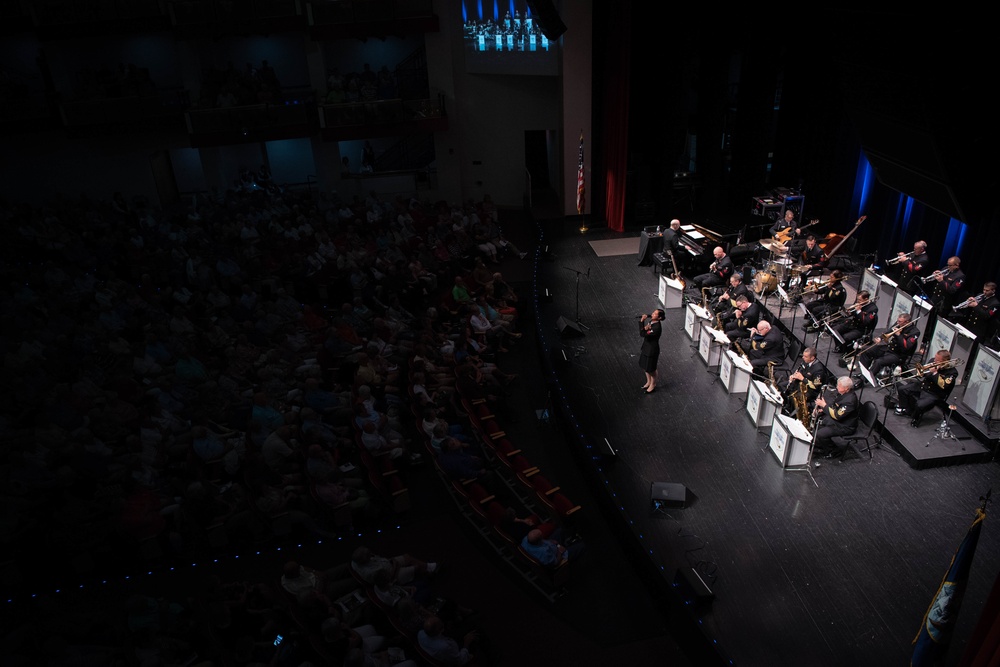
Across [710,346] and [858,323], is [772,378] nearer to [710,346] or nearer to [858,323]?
[710,346]

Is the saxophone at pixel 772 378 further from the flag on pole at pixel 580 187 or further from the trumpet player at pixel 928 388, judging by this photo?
the flag on pole at pixel 580 187

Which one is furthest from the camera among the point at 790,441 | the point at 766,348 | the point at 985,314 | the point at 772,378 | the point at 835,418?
the point at 766,348

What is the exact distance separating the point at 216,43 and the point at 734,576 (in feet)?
57.8

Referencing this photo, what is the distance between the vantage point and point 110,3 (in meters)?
16.0

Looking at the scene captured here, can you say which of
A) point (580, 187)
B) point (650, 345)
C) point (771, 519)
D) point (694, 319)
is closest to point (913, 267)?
point (694, 319)

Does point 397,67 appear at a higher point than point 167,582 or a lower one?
higher

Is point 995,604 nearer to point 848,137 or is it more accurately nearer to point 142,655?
point 142,655

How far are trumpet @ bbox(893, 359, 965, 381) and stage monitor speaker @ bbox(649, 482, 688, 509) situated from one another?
11.5 ft

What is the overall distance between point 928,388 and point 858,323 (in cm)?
180

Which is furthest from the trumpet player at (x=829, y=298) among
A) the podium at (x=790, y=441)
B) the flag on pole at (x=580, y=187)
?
the flag on pole at (x=580, y=187)

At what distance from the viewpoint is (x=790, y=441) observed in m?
8.12

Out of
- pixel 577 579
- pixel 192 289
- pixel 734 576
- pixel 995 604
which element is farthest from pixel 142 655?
pixel 192 289

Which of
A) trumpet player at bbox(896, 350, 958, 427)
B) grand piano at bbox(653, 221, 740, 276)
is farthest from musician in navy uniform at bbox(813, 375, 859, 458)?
grand piano at bbox(653, 221, 740, 276)

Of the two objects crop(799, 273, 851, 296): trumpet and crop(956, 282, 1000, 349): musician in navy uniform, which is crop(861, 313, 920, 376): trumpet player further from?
crop(799, 273, 851, 296): trumpet
